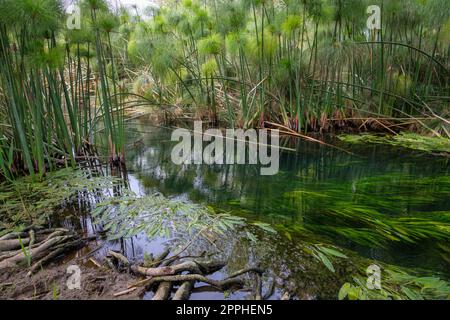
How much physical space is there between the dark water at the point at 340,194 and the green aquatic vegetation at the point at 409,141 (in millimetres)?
206

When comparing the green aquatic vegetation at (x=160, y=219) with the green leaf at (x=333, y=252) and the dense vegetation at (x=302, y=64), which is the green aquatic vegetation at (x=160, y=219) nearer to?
the green leaf at (x=333, y=252)

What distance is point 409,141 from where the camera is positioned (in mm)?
5090

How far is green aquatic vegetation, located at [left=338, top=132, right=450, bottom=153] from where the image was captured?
15.3ft

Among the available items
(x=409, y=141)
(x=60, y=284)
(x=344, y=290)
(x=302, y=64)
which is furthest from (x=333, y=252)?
(x=302, y=64)

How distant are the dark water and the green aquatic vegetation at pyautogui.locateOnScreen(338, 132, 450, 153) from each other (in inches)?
8.1

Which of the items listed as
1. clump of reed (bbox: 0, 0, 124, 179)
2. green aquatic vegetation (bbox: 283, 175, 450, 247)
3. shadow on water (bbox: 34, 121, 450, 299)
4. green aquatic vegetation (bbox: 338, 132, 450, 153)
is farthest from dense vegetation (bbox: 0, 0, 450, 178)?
green aquatic vegetation (bbox: 283, 175, 450, 247)

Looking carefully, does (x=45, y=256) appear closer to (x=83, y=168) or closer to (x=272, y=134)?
(x=83, y=168)

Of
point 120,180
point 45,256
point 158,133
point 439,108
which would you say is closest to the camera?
point 45,256

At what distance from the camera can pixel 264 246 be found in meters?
2.11

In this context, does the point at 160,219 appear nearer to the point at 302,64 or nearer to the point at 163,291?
the point at 163,291

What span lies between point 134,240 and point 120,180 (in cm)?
151

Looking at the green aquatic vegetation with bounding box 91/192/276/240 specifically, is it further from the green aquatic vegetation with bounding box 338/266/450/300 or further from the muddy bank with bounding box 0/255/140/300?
the green aquatic vegetation with bounding box 338/266/450/300

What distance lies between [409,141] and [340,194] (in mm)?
2837

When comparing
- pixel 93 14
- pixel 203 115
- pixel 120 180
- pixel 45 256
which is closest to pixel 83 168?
pixel 120 180
